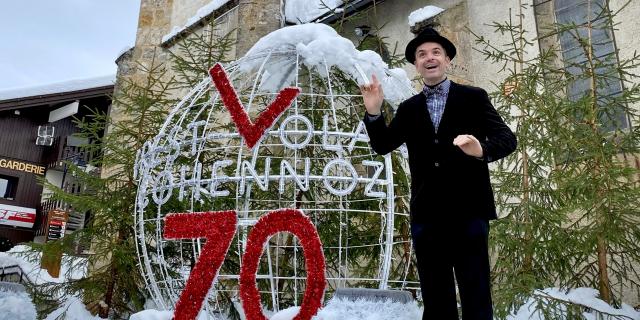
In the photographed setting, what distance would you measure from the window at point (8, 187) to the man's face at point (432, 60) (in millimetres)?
19778

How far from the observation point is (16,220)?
17531 millimetres

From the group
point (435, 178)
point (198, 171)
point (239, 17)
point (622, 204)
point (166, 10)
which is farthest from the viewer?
point (166, 10)

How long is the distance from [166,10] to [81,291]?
23.3ft

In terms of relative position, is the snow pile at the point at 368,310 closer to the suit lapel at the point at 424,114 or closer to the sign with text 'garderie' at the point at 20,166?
the suit lapel at the point at 424,114

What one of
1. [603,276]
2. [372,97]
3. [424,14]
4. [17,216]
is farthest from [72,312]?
[17,216]

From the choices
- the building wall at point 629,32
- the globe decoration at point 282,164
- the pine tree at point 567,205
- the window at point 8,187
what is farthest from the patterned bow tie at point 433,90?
the window at point 8,187

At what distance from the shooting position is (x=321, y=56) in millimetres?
2697

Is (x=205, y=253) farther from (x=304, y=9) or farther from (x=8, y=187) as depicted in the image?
(x=8, y=187)

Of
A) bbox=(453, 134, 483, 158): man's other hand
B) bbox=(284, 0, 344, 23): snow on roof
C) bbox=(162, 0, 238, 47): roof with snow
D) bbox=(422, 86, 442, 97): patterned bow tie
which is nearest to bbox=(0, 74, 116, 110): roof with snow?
bbox=(162, 0, 238, 47): roof with snow

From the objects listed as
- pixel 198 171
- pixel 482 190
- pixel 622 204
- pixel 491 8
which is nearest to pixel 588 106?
pixel 622 204

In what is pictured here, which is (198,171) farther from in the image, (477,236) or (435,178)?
(477,236)

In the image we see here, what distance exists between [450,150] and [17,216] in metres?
19.2

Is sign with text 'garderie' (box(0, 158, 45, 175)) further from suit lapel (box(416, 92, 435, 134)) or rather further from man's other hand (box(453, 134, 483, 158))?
man's other hand (box(453, 134, 483, 158))

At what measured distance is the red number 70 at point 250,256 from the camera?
222 cm
